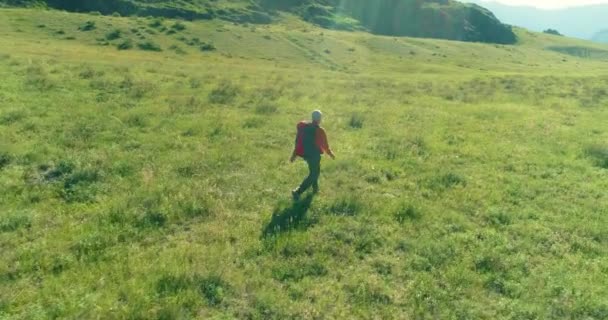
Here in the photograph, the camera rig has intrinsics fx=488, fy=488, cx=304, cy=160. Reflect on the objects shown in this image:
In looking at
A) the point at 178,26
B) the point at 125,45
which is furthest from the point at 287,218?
the point at 178,26

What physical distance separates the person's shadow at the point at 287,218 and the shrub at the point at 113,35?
62442 millimetres

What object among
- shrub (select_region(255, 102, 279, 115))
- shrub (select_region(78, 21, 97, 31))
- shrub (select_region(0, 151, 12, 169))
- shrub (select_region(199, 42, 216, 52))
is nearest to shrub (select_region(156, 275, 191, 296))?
shrub (select_region(0, 151, 12, 169))

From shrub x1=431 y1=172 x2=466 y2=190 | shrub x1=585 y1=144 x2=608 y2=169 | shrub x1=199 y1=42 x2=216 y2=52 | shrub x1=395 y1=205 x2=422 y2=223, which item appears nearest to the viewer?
shrub x1=395 y1=205 x2=422 y2=223

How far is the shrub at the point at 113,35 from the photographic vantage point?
221 feet

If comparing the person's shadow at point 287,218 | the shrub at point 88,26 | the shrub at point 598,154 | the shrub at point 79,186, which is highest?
the shrub at point 88,26

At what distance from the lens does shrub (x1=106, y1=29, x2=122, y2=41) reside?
67500 millimetres

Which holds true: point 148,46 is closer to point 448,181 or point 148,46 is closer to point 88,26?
point 88,26

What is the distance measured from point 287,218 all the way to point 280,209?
69 centimetres

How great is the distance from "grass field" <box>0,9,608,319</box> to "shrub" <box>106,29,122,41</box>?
40128mm

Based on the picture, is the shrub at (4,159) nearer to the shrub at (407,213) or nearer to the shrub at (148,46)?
the shrub at (407,213)

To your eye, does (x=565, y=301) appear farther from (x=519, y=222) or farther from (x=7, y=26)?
(x=7, y=26)

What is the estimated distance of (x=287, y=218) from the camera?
489 inches

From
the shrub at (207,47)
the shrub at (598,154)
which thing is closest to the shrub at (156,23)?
the shrub at (207,47)

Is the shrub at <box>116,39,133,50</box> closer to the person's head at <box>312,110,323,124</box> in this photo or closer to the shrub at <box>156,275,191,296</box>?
the person's head at <box>312,110,323,124</box>
